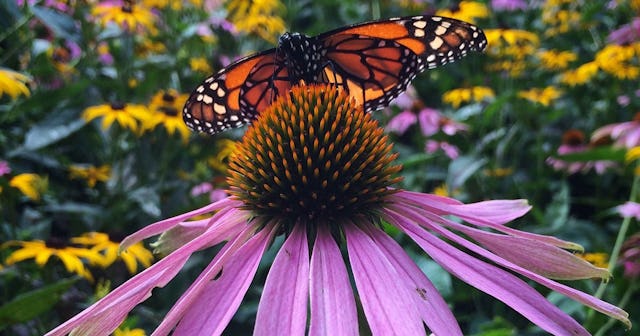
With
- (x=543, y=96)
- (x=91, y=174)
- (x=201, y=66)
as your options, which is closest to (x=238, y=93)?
(x=91, y=174)

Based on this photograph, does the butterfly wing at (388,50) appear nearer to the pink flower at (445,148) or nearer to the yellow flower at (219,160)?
the yellow flower at (219,160)

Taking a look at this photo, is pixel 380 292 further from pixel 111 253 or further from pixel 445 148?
pixel 445 148

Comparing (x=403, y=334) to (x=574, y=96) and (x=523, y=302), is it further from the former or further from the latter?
(x=574, y=96)

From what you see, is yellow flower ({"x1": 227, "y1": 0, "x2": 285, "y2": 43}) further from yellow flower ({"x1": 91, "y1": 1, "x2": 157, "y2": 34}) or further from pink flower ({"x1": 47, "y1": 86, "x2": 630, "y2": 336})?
pink flower ({"x1": 47, "y1": 86, "x2": 630, "y2": 336})

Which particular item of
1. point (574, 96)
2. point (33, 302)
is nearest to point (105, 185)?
point (33, 302)

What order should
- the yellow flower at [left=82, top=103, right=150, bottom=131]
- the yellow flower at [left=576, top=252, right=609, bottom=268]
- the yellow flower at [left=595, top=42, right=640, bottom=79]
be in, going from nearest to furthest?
the yellow flower at [left=576, top=252, right=609, bottom=268]
the yellow flower at [left=82, top=103, right=150, bottom=131]
the yellow flower at [left=595, top=42, right=640, bottom=79]

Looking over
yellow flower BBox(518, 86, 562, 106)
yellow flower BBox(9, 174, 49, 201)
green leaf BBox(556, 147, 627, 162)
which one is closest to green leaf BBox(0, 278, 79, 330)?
yellow flower BBox(9, 174, 49, 201)
